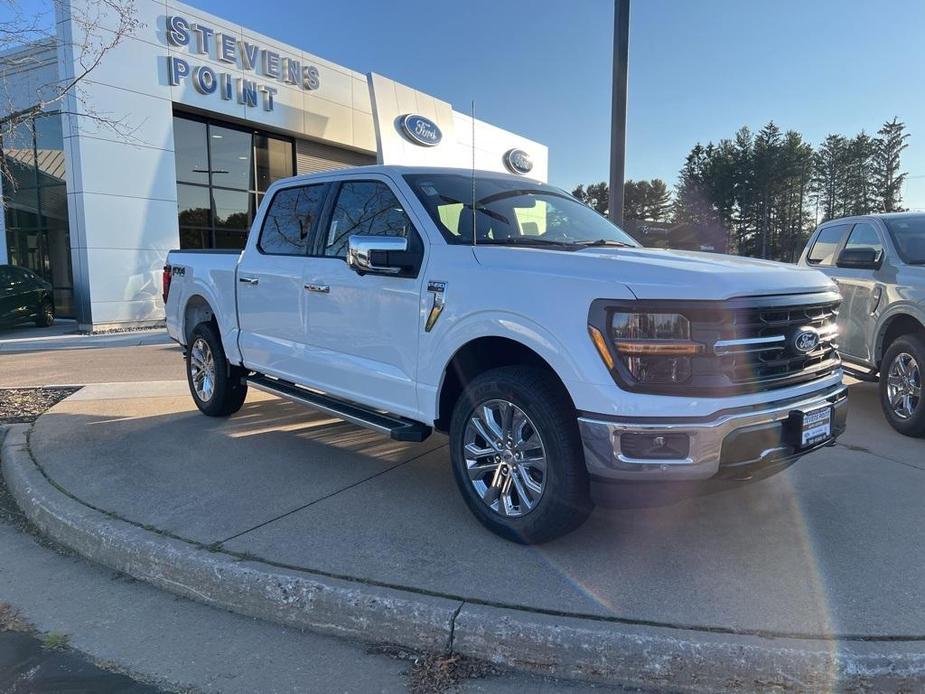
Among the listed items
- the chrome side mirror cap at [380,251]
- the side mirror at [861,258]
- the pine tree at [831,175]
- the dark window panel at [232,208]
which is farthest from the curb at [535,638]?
the pine tree at [831,175]

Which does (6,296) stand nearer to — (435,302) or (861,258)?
(435,302)

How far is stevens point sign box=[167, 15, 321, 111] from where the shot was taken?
15.8 metres

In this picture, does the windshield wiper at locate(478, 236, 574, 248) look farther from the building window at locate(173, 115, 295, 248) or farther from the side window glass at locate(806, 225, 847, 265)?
the building window at locate(173, 115, 295, 248)

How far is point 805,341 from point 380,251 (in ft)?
7.62

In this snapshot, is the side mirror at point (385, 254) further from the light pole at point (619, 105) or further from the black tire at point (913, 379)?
the light pole at point (619, 105)

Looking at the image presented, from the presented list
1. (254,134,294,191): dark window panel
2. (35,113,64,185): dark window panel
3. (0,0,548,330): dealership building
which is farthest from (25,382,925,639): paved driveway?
(254,134,294,191): dark window panel

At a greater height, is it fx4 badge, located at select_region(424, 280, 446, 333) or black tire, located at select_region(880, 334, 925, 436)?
fx4 badge, located at select_region(424, 280, 446, 333)

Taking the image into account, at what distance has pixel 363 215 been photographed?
4.58 metres

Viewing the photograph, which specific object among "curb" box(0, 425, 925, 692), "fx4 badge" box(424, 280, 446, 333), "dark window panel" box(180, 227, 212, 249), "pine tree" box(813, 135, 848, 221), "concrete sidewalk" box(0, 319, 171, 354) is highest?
"pine tree" box(813, 135, 848, 221)

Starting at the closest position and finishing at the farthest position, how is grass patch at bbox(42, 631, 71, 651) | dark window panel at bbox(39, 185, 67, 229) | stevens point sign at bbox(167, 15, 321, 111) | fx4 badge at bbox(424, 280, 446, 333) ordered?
grass patch at bbox(42, 631, 71, 651) < fx4 badge at bbox(424, 280, 446, 333) < stevens point sign at bbox(167, 15, 321, 111) < dark window panel at bbox(39, 185, 67, 229)

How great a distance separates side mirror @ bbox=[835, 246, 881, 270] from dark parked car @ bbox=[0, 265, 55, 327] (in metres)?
16.4

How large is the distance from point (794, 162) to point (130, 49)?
6944cm

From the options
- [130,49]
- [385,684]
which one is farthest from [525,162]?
[385,684]

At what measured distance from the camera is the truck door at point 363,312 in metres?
4.04
